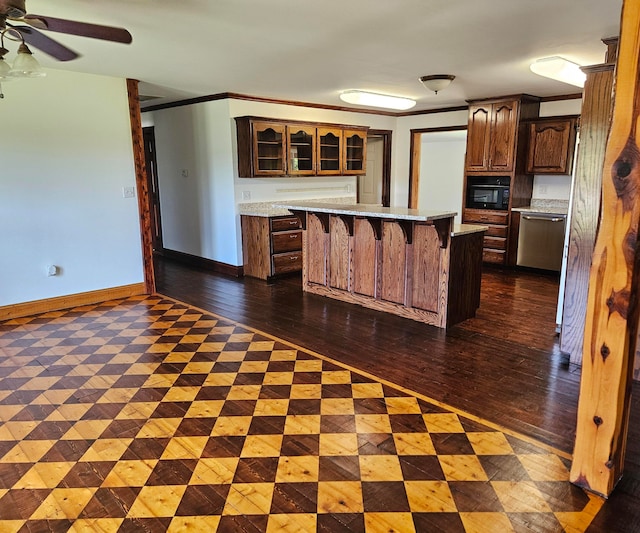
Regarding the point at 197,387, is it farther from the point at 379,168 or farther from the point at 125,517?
the point at 379,168

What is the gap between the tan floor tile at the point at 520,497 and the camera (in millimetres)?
1873

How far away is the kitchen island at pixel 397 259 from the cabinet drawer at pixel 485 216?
2.35 metres

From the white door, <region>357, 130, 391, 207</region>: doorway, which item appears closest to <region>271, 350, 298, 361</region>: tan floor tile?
<region>357, 130, 391, 207</region>: doorway

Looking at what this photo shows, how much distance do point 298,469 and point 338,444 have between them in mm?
271

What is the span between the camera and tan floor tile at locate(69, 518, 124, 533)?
178cm

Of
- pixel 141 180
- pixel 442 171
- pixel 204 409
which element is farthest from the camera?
pixel 442 171

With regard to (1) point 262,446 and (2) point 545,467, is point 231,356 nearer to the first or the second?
(1) point 262,446

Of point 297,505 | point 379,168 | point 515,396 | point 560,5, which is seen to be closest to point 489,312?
point 515,396

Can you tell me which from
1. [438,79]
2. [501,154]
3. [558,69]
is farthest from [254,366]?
[501,154]

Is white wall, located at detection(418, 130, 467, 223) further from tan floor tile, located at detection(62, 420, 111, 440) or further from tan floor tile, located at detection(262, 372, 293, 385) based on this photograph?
tan floor tile, located at detection(62, 420, 111, 440)

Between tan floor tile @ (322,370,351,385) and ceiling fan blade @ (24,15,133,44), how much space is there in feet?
7.55

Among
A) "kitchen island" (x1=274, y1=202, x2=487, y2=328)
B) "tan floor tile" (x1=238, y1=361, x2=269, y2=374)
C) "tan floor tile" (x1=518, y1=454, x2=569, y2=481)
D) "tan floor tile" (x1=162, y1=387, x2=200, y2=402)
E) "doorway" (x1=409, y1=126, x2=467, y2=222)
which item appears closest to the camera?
"tan floor tile" (x1=518, y1=454, x2=569, y2=481)

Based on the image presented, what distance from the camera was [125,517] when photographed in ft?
6.07

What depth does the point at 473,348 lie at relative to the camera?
3.55 m
